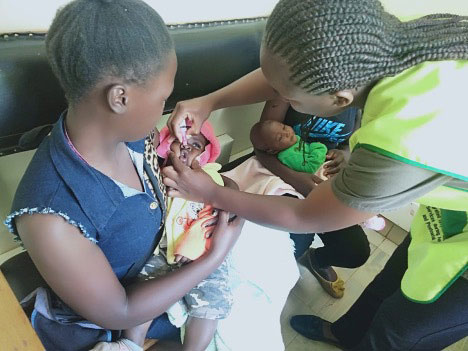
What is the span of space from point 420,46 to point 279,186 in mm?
782

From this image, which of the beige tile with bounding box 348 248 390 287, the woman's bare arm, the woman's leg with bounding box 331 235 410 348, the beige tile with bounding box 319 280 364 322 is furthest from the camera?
the beige tile with bounding box 348 248 390 287

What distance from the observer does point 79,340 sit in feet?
2.74

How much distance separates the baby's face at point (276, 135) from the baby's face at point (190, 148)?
0.34 m

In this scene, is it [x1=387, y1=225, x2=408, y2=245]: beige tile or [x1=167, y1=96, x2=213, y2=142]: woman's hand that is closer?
[x1=167, y1=96, x2=213, y2=142]: woman's hand

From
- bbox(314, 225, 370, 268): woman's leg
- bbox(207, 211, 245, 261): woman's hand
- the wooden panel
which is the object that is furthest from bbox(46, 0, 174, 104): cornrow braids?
bbox(314, 225, 370, 268): woman's leg

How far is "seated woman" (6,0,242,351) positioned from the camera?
Answer: 595 mm

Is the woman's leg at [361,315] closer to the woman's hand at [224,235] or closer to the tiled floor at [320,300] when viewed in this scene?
the tiled floor at [320,300]

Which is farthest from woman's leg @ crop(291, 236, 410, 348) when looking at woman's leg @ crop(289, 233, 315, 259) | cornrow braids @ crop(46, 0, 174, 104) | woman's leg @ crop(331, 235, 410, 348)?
cornrow braids @ crop(46, 0, 174, 104)

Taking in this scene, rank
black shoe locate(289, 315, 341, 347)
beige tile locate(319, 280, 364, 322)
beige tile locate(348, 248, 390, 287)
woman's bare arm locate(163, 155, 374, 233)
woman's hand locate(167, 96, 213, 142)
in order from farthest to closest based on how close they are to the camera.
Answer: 1. beige tile locate(348, 248, 390, 287)
2. beige tile locate(319, 280, 364, 322)
3. black shoe locate(289, 315, 341, 347)
4. woman's hand locate(167, 96, 213, 142)
5. woman's bare arm locate(163, 155, 374, 233)

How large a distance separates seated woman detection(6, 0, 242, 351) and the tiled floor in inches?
34.4

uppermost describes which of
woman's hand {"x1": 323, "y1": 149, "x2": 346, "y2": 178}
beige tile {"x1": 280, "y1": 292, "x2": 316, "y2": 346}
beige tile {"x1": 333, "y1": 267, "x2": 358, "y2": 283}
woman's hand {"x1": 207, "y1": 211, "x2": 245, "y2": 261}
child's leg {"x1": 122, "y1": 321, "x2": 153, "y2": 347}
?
woman's hand {"x1": 207, "y1": 211, "x2": 245, "y2": 261}

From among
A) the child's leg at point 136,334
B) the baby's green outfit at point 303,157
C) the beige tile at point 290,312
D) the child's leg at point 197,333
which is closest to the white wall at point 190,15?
the baby's green outfit at point 303,157

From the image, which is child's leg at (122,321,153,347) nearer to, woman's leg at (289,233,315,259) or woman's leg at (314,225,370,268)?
woman's leg at (289,233,315,259)

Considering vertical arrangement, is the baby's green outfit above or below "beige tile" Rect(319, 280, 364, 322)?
above
